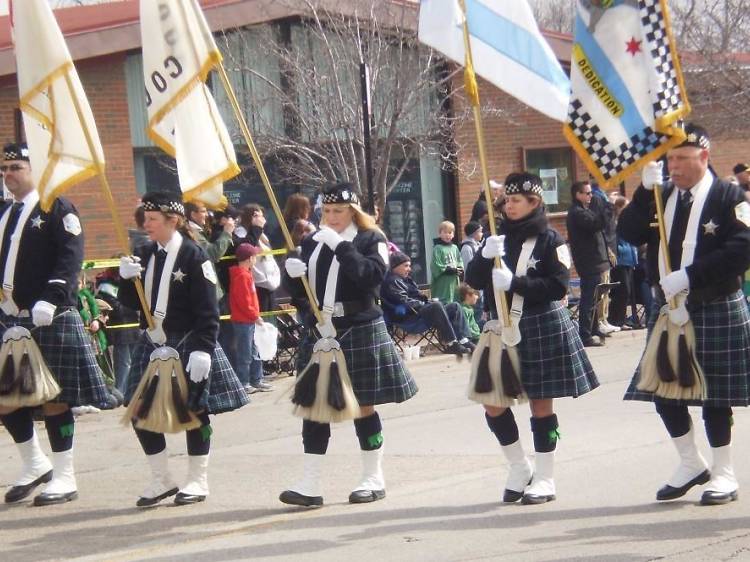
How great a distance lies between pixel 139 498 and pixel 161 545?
4.00 ft

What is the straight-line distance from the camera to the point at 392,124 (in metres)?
17.5

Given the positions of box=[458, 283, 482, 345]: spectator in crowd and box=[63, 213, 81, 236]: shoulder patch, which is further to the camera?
box=[458, 283, 482, 345]: spectator in crowd

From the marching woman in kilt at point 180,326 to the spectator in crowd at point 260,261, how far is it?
5.93 m

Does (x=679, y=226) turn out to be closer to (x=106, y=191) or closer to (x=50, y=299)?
(x=106, y=191)

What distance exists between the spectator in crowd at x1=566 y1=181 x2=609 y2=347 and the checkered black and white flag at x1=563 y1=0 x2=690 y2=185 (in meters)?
8.60

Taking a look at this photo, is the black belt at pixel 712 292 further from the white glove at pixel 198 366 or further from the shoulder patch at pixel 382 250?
the white glove at pixel 198 366

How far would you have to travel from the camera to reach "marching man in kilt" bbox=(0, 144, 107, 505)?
8.07m

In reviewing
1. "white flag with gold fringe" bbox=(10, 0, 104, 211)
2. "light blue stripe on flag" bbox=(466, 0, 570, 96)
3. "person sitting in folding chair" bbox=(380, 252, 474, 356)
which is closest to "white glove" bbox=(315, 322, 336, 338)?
"white flag with gold fringe" bbox=(10, 0, 104, 211)

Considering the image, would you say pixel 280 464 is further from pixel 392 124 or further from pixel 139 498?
pixel 392 124

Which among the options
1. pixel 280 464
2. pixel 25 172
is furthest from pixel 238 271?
pixel 25 172

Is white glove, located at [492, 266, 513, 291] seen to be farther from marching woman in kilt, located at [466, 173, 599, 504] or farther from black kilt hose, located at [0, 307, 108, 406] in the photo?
black kilt hose, located at [0, 307, 108, 406]

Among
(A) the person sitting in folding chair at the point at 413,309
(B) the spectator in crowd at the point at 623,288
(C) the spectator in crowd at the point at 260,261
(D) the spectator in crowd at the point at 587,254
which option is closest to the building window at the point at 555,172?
(B) the spectator in crowd at the point at 623,288

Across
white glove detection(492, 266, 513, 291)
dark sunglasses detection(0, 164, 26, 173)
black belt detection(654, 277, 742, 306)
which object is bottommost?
black belt detection(654, 277, 742, 306)

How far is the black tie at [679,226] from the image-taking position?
7078 millimetres
